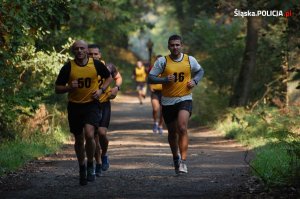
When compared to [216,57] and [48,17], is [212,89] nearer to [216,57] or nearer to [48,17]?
[216,57]

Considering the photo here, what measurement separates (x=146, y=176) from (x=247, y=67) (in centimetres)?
1089

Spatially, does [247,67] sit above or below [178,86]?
above

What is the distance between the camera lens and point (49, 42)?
17.8m

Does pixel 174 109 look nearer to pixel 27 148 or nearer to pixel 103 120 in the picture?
pixel 103 120

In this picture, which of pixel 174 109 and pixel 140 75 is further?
pixel 140 75

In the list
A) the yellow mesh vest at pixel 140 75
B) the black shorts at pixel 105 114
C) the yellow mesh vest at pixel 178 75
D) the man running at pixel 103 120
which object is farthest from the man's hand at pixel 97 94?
the yellow mesh vest at pixel 140 75

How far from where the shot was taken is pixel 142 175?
10.8m

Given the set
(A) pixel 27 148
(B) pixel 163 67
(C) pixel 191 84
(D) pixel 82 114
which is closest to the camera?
(D) pixel 82 114

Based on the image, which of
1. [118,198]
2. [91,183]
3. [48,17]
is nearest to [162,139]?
[48,17]

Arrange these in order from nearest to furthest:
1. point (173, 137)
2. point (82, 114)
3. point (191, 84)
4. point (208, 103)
→ point (82, 114)
point (191, 84)
point (173, 137)
point (208, 103)

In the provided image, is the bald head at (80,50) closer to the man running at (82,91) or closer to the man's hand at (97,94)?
the man running at (82,91)

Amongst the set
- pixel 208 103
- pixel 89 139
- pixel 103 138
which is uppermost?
pixel 208 103

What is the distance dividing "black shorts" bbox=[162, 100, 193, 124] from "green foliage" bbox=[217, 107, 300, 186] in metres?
1.34

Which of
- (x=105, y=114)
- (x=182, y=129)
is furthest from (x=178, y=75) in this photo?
(x=105, y=114)
